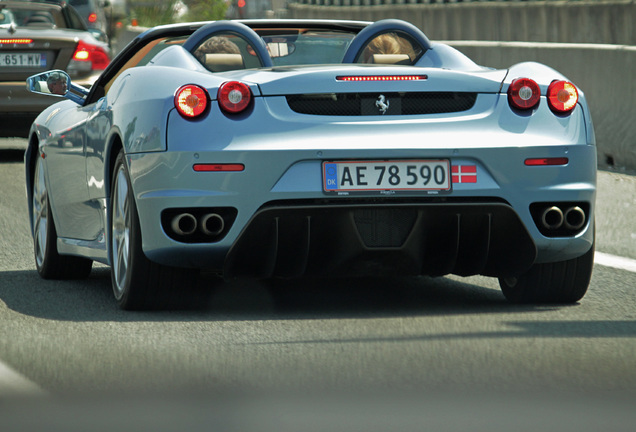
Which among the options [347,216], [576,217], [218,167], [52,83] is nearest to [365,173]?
[347,216]

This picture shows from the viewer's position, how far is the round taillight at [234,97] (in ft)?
19.2

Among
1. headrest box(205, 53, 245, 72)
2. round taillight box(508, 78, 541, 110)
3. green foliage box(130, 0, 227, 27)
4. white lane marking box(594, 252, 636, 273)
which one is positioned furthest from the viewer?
green foliage box(130, 0, 227, 27)

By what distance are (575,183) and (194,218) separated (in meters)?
1.56

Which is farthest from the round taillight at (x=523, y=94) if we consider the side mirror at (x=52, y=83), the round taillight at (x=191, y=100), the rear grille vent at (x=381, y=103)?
the side mirror at (x=52, y=83)

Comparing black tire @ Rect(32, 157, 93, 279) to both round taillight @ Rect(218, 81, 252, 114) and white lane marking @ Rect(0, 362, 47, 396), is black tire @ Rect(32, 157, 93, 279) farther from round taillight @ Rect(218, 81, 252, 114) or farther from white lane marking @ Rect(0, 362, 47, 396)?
white lane marking @ Rect(0, 362, 47, 396)

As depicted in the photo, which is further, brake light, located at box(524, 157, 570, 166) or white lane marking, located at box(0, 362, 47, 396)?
brake light, located at box(524, 157, 570, 166)

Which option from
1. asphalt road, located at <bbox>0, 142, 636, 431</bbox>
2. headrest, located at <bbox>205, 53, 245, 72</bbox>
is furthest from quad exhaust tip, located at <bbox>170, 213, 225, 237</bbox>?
headrest, located at <bbox>205, 53, 245, 72</bbox>

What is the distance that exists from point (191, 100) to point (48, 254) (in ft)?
6.54

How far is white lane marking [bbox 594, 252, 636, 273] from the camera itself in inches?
312

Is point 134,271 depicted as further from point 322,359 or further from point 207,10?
point 207,10

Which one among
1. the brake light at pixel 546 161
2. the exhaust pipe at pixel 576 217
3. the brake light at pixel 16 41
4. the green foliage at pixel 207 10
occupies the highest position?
the brake light at pixel 546 161

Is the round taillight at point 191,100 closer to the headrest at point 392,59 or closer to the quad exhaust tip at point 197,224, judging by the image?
the quad exhaust tip at point 197,224

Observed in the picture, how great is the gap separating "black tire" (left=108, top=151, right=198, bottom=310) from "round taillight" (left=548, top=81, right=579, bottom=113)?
1644 mm

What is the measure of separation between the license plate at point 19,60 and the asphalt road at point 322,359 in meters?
7.41
